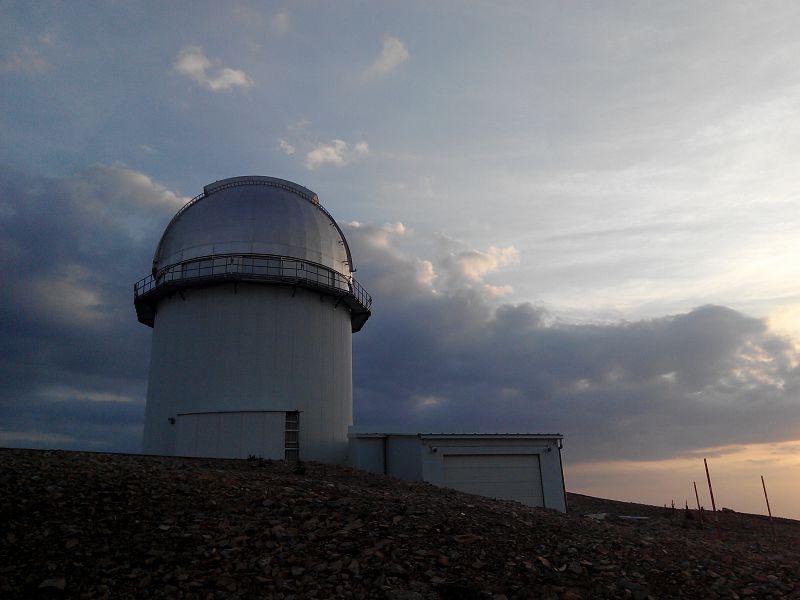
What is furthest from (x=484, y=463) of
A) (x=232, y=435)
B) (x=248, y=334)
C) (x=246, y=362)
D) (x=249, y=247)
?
(x=249, y=247)

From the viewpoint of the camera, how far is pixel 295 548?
328 inches

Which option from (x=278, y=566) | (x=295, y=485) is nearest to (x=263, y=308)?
(x=295, y=485)

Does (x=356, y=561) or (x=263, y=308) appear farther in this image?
(x=263, y=308)

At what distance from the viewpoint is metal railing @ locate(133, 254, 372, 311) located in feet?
70.1

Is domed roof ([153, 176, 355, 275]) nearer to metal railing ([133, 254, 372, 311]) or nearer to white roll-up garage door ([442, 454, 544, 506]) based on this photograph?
metal railing ([133, 254, 372, 311])

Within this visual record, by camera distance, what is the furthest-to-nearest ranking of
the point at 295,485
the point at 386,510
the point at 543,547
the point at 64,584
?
the point at 295,485 < the point at 386,510 < the point at 543,547 < the point at 64,584

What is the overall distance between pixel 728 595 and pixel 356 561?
5.42m

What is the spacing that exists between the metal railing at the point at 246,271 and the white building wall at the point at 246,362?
0.53 meters

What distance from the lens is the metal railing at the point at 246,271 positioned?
21375 mm

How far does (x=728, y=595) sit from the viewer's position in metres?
8.50

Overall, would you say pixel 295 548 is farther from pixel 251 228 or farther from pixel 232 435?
pixel 251 228

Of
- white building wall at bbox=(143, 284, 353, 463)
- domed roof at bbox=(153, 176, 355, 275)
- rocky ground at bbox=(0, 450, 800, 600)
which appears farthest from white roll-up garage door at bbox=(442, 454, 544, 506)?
domed roof at bbox=(153, 176, 355, 275)

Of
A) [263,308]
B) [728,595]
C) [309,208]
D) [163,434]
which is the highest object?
[309,208]

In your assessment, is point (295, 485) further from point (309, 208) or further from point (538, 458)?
point (309, 208)
